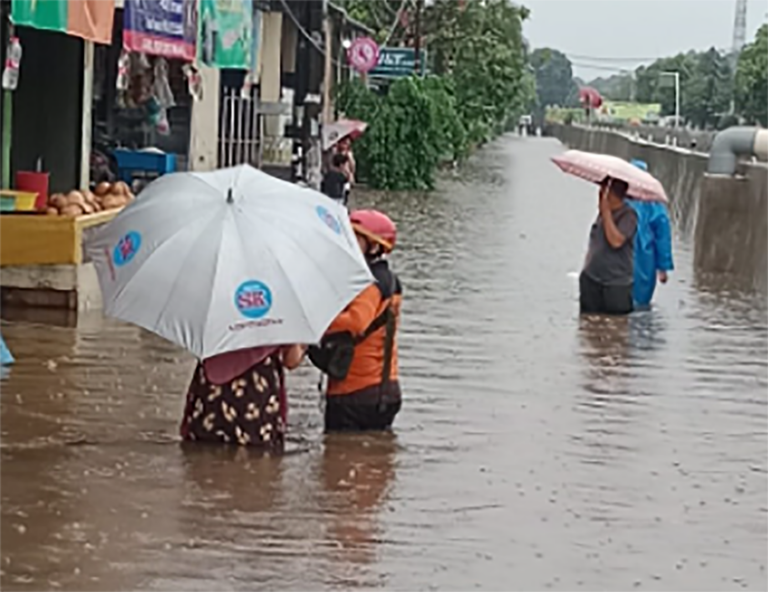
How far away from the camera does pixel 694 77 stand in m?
138

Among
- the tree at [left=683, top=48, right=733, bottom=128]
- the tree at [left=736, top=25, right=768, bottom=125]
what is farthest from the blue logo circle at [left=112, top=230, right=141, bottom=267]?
the tree at [left=683, top=48, right=733, bottom=128]

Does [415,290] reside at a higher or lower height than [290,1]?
lower

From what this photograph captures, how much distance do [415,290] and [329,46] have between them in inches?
759

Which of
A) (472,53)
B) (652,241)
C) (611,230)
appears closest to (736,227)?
(652,241)

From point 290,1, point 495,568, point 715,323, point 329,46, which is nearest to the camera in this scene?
point 495,568

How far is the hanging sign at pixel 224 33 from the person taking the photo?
1650 cm

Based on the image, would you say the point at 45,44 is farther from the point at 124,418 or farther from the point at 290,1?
the point at 290,1

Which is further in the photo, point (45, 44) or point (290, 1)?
point (290, 1)

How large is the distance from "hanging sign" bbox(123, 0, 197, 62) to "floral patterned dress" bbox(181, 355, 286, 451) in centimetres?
636

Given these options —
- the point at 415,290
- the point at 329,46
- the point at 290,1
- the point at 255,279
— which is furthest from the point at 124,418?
the point at 329,46

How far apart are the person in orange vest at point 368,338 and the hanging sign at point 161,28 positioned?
19.4ft

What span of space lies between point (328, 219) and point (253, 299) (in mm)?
649

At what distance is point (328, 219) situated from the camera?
26.5 feet

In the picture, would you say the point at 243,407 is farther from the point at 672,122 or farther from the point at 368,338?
the point at 672,122
